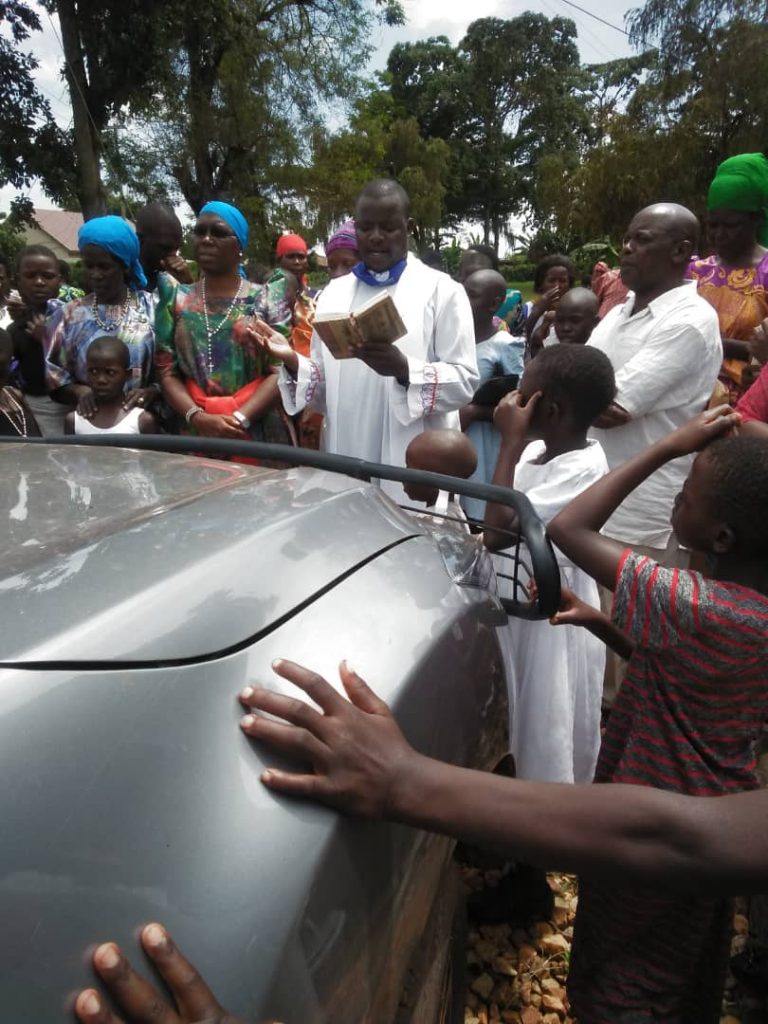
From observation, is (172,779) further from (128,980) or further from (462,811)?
(462,811)

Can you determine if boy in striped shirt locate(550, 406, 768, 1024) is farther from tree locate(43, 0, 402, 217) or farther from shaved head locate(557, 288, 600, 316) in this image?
tree locate(43, 0, 402, 217)

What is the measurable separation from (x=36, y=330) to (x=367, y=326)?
222cm

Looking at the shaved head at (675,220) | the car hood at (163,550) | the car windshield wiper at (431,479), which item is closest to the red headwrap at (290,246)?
the shaved head at (675,220)

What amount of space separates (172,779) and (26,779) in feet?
0.47

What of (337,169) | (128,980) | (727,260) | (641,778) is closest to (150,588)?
(128,980)

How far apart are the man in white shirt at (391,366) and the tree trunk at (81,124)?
10.4 m

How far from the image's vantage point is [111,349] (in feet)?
10.7

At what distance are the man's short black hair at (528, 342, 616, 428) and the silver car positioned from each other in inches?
40.7

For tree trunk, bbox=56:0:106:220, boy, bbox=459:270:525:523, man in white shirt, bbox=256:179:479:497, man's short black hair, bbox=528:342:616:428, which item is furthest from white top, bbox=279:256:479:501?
tree trunk, bbox=56:0:106:220

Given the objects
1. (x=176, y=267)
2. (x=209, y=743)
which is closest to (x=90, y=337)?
(x=176, y=267)

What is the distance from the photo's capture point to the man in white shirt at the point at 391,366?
9.78 ft

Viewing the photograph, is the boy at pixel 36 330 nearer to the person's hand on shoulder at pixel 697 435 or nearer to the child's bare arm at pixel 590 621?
the child's bare arm at pixel 590 621

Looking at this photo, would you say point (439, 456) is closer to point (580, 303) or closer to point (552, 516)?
point (552, 516)

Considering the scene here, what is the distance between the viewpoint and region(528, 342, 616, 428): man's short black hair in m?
2.24
